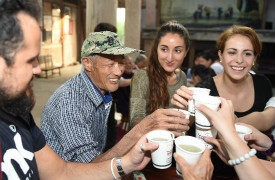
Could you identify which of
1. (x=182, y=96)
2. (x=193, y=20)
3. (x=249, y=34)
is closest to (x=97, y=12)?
(x=249, y=34)

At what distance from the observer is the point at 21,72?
1.12 metres

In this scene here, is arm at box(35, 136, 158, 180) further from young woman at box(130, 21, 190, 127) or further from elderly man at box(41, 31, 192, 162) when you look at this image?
young woman at box(130, 21, 190, 127)

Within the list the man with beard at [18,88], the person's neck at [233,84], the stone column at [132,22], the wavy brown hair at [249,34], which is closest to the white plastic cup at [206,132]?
the man with beard at [18,88]

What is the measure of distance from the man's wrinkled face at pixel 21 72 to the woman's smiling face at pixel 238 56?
1.88 meters

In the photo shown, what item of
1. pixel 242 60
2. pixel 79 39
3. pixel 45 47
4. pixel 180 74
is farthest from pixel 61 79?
pixel 242 60

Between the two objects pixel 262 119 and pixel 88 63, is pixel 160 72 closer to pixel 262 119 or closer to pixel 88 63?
pixel 88 63

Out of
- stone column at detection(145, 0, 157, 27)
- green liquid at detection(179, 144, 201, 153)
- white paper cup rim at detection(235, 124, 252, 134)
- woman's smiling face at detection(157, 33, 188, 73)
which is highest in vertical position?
stone column at detection(145, 0, 157, 27)

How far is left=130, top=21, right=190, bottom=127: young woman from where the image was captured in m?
2.47

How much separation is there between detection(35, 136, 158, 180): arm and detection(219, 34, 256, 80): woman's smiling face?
1.35 m

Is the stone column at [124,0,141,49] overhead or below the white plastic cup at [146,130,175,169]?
overhead

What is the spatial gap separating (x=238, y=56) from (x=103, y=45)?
1.37 m

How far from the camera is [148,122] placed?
5.74ft

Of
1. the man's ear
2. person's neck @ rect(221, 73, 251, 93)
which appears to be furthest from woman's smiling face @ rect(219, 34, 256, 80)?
the man's ear

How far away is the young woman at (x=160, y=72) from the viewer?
2.47 meters
